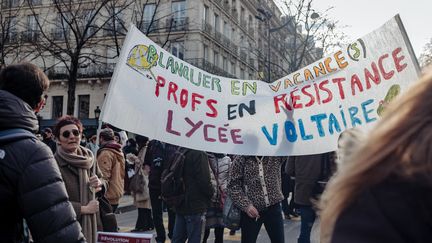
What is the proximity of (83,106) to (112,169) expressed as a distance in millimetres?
30888

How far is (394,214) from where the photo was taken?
37.2 inches

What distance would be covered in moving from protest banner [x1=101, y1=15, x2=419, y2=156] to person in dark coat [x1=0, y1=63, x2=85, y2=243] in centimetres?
166

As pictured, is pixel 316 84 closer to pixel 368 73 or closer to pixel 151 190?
pixel 368 73

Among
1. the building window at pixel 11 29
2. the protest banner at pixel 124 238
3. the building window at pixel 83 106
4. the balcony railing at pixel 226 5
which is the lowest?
the protest banner at pixel 124 238

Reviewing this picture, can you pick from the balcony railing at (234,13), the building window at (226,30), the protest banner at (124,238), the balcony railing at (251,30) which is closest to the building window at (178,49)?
the building window at (226,30)

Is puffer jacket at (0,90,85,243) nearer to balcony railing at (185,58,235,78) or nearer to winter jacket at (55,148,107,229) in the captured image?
winter jacket at (55,148,107,229)

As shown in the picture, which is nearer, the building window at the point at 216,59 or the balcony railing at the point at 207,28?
the balcony railing at the point at 207,28

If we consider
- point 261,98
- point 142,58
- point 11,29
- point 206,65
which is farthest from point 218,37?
point 142,58

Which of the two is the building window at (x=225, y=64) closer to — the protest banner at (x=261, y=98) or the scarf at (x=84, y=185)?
the protest banner at (x=261, y=98)

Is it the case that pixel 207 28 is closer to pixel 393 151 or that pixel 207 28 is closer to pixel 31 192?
pixel 31 192

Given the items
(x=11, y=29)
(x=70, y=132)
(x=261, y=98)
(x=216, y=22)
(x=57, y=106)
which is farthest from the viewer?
(x=216, y=22)

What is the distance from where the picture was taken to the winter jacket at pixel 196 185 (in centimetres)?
524

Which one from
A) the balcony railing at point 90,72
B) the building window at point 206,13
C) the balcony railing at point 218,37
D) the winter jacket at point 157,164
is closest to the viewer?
the winter jacket at point 157,164

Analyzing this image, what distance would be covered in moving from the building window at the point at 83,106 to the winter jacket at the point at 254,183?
3241 cm
